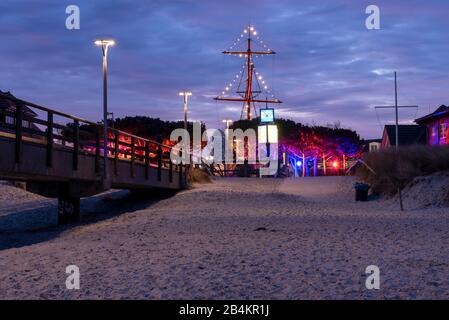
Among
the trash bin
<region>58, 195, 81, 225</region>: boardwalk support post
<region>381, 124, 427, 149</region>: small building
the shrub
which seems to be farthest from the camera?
<region>381, 124, 427, 149</region>: small building

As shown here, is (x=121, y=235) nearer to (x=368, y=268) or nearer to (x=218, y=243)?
(x=218, y=243)

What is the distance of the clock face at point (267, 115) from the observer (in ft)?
243

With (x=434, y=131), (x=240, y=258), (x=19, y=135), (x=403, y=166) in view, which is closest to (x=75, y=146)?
(x=19, y=135)

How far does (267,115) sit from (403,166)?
4949 centimetres

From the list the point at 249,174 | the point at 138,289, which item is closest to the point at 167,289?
the point at 138,289

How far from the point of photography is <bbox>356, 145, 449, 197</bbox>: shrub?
2417 centimetres

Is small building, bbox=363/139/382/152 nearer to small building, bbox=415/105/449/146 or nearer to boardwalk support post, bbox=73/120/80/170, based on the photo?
small building, bbox=415/105/449/146

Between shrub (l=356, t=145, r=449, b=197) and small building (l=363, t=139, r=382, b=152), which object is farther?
small building (l=363, t=139, r=382, b=152)

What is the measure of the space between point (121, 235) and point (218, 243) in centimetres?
305

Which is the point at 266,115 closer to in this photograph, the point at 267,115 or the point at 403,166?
the point at 267,115

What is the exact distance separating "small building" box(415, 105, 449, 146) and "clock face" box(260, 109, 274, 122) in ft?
88.8

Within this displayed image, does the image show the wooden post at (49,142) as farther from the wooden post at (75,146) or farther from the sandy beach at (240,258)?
the sandy beach at (240,258)

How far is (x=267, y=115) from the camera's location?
74.5m

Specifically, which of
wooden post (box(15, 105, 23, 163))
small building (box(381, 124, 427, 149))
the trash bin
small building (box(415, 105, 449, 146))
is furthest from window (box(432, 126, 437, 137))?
wooden post (box(15, 105, 23, 163))
